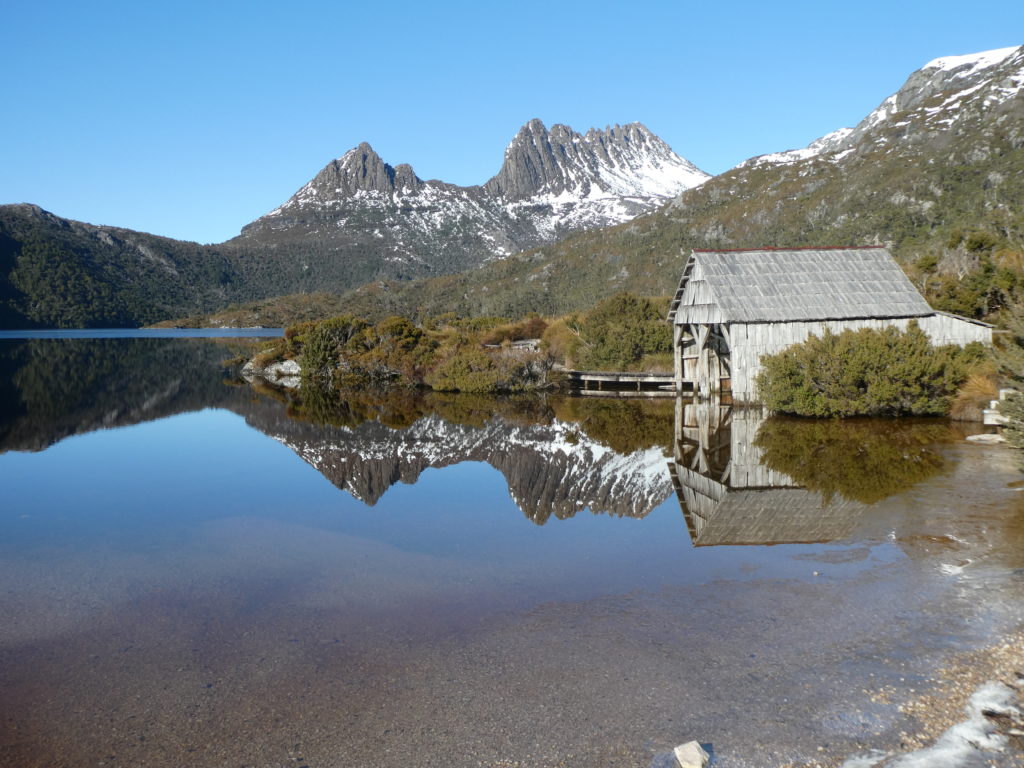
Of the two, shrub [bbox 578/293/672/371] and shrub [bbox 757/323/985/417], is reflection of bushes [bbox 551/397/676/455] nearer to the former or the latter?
shrub [bbox 757/323/985/417]

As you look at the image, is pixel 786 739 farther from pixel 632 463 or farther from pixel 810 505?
pixel 632 463

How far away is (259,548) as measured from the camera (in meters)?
11.6

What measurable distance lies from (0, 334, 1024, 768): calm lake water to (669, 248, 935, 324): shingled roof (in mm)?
7702

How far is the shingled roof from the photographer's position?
26375 millimetres

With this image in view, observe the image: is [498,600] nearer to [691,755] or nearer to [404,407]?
[691,755]

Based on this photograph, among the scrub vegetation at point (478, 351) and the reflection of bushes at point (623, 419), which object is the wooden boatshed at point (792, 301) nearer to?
the reflection of bushes at point (623, 419)

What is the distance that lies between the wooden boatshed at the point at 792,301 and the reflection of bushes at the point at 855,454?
3.50 metres

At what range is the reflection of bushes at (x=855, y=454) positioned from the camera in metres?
14.3

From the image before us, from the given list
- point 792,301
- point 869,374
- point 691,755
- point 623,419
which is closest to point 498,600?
point 691,755

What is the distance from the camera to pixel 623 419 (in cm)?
2584

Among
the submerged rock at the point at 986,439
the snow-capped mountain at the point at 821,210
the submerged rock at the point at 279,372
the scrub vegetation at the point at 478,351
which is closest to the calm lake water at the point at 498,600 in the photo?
the submerged rock at the point at 986,439

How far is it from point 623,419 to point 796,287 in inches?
308

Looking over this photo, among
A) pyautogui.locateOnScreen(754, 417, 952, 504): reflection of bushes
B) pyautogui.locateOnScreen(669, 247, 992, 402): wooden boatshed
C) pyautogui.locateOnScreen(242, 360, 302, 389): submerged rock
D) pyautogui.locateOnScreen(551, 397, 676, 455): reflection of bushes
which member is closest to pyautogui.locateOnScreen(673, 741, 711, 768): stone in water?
pyautogui.locateOnScreen(754, 417, 952, 504): reflection of bushes

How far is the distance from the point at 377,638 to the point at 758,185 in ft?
442
